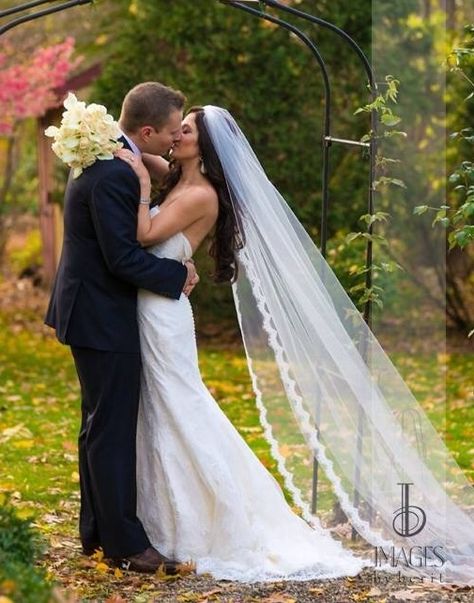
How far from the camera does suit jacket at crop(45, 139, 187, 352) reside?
16.0 ft

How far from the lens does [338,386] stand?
532 centimetres

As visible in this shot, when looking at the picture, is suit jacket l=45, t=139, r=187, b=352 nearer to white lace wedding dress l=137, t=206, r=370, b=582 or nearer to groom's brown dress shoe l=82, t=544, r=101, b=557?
white lace wedding dress l=137, t=206, r=370, b=582

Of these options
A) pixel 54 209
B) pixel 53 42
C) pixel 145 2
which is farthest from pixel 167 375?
pixel 54 209

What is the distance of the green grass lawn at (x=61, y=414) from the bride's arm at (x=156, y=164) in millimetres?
1592

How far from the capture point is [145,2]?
11992 mm

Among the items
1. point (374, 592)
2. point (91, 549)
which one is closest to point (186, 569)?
point (91, 549)

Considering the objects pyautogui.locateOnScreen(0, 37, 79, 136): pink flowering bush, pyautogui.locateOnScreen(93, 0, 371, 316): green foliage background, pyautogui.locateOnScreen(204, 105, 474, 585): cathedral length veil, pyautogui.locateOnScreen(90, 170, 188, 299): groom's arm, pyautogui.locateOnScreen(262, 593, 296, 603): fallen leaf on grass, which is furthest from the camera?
pyautogui.locateOnScreen(0, 37, 79, 136): pink flowering bush

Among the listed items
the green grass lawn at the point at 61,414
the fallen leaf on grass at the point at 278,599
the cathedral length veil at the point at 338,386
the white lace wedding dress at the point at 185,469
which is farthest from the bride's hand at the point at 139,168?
the fallen leaf on grass at the point at 278,599

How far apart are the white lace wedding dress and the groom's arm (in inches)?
8.3

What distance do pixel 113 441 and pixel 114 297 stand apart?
62 centimetres

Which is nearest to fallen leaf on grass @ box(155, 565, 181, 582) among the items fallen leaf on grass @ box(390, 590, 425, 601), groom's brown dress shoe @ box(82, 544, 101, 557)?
groom's brown dress shoe @ box(82, 544, 101, 557)

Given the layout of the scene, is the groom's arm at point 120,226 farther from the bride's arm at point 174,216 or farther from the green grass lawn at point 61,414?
the green grass lawn at point 61,414

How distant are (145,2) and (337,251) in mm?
3576

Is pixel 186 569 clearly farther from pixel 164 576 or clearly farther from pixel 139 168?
pixel 139 168
